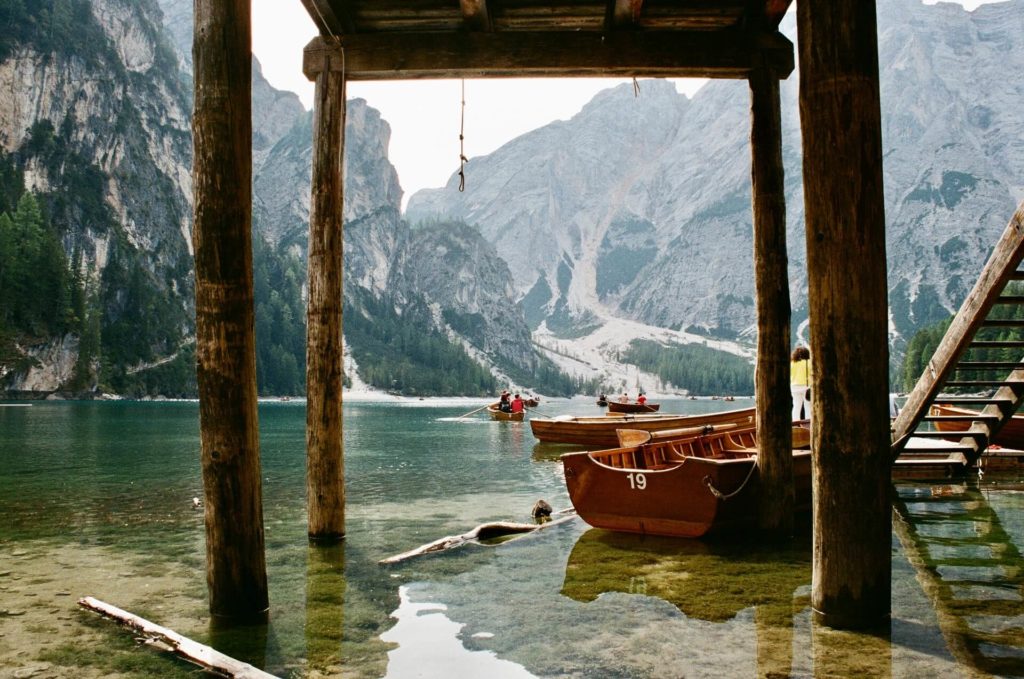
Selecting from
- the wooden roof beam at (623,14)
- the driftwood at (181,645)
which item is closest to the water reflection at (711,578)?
the driftwood at (181,645)

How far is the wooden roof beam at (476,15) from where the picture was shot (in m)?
8.84

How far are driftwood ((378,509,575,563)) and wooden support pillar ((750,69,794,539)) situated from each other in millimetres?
3910

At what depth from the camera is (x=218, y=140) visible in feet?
19.6

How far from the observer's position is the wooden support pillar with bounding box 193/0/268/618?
19.4 feet

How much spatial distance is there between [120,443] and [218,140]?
34.5 meters

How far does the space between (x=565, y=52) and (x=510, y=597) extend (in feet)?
21.5

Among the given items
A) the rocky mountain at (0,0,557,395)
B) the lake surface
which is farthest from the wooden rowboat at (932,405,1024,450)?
the rocky mountain at (0,0,557,395)

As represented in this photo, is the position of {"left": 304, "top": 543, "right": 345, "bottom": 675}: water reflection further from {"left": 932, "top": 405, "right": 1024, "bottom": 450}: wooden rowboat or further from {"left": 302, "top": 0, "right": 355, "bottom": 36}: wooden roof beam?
{"left": 932, "top": 405, "right": 1024, "bottom": 450}: wooden rowboat

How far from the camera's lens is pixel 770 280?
31.9 ft

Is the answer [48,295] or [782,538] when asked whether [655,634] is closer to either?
[782,538]

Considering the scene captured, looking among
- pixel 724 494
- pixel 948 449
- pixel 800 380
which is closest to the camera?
pixel 724 494

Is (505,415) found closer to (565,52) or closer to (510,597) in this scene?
(565,52)

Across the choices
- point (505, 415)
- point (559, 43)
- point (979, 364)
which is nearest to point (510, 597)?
point (979, 364)

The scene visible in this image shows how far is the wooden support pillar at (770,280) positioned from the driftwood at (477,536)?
391 cm
